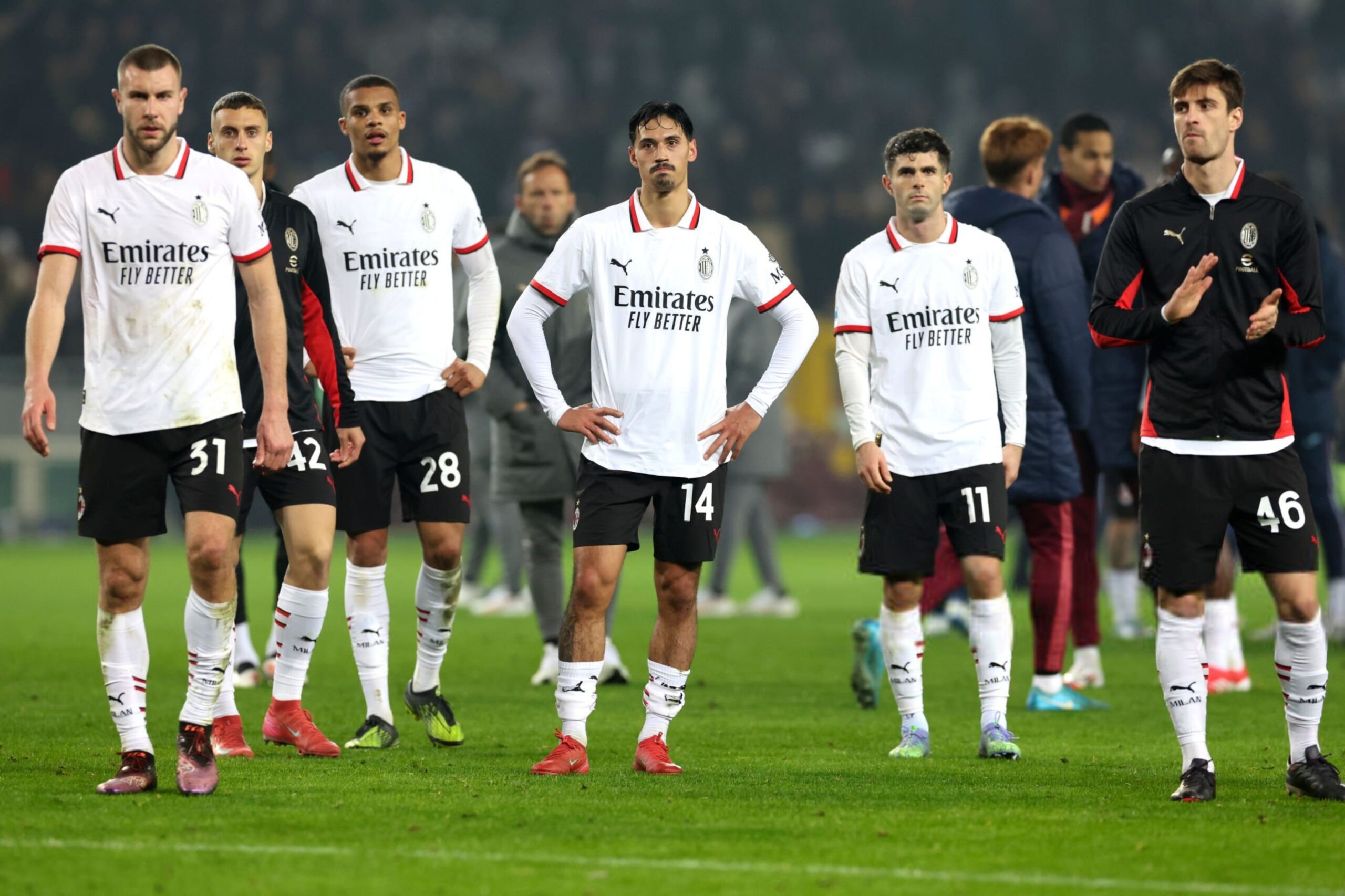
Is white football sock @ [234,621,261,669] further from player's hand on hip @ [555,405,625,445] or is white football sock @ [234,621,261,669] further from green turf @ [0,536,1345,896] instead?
player's hand on hip @ [555,405,625,445]

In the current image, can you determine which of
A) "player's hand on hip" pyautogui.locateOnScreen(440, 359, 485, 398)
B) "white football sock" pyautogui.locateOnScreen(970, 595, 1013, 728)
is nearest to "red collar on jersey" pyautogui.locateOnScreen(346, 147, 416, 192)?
"player's hand on hip" pyautogui.locateOnScreen(440, 359, 485, 398)

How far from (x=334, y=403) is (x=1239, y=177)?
324 centimetres

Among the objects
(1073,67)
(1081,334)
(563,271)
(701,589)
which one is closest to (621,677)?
(1081,334)

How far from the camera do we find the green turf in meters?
4.28

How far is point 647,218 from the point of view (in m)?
6.23

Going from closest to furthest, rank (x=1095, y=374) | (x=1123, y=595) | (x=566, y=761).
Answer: (x=566, y=761) < (x=1095, y=374) < (x=1123, y=595)

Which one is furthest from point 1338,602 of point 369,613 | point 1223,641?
point 369,613

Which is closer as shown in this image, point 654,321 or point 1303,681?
point 1303,681

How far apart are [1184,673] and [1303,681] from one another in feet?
1.17

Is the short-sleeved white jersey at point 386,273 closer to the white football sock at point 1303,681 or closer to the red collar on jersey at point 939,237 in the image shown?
the red collar on jersey at point 939,237

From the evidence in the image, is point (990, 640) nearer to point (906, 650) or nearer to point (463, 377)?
point (906, 650)

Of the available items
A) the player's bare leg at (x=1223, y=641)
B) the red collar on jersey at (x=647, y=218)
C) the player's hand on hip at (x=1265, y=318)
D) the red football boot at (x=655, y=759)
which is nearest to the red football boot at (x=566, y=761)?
the red football boot at (x=655, y=759)

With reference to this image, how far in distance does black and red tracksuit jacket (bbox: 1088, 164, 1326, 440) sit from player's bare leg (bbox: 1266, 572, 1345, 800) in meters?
0.48

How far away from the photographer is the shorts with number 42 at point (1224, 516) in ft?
18.1
